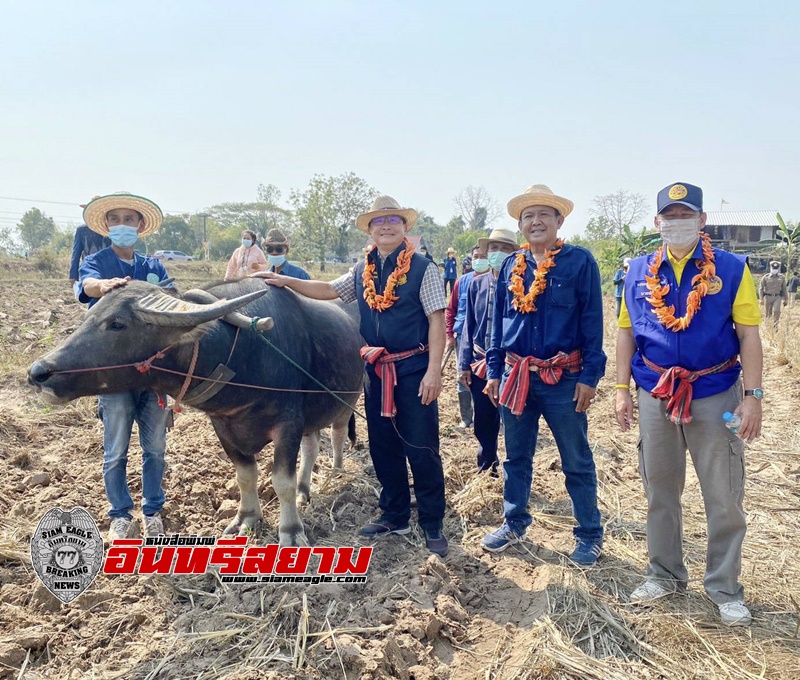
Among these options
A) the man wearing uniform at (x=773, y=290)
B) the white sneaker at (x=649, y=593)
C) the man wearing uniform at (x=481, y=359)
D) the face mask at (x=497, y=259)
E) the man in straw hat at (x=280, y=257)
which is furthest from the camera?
the man wearing uniform at (x=773, y=290)

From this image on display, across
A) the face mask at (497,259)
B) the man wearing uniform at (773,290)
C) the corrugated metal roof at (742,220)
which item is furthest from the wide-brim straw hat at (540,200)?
the corrugated metal roof at (742,220)

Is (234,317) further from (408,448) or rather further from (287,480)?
(408,448)

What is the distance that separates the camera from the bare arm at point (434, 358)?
3.52 m

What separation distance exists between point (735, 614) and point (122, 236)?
13.9 feet

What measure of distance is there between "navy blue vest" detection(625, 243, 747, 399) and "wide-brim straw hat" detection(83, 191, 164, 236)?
3311 millimetres

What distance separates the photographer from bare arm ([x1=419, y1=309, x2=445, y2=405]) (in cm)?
352

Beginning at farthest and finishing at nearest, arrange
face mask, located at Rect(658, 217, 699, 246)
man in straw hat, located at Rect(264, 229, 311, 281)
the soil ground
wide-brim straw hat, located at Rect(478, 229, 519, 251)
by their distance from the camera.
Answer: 1. man in straw hat, located at Rect(264, 229, 311, 281)
2. wide-brim straw hat, located at Rect(478, 229, 519, 251)
3. face mask, located at Rect(658, 217, 699, 246)
4. the soil ground

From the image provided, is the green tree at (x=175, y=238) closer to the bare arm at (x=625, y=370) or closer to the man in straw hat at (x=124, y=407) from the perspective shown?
the man in straw hat at (x=124, y=407)

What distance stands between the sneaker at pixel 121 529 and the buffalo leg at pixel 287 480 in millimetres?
935

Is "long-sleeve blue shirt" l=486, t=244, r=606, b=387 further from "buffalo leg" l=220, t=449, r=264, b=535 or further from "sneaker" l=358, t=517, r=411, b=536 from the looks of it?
"buffalo leg" l=220, t=449, r=264, b=535

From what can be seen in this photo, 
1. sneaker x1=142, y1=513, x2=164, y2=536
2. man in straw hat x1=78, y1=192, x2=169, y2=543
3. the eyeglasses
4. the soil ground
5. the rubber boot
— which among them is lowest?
the soil ground

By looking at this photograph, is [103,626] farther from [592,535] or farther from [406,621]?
[592,535]

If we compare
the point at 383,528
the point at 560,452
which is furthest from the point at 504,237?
the point at 383,528

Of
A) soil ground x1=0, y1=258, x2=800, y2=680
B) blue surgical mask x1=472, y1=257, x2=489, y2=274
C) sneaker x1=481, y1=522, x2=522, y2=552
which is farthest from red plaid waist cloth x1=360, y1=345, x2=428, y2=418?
blue surgical mask x1=472, y1=257, x2=489, y2=274
